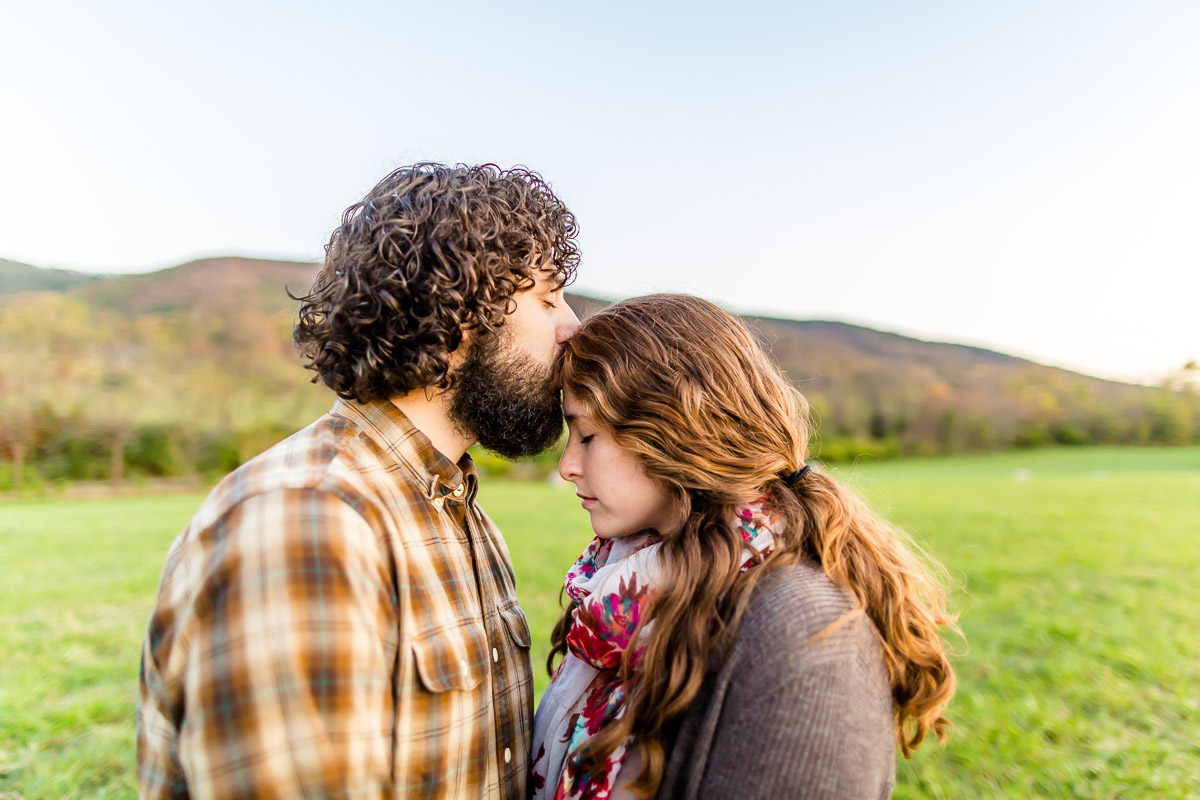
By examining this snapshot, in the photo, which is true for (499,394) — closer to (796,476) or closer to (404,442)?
(404,442)

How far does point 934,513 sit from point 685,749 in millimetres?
14622

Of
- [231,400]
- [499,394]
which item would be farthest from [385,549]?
[231,400]

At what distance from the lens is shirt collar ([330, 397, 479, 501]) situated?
1840mm

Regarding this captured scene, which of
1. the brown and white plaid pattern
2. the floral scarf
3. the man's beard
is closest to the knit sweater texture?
the floral scarf

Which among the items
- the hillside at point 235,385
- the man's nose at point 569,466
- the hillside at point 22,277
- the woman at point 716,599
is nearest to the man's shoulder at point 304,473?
the man's nose at point 569,466

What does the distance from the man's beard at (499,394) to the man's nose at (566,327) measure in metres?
0.15

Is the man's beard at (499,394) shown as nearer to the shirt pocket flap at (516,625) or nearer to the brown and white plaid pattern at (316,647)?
the brown and white plaid pattern at (316,647)

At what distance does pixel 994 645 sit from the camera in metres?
5.75

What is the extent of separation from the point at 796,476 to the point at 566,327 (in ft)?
3.05

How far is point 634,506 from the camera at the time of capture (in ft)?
6.65

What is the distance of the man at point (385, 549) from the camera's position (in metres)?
1.25

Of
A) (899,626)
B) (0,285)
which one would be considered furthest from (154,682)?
(0,285)

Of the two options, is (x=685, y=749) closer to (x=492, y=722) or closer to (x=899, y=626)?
(x=492, y=722)

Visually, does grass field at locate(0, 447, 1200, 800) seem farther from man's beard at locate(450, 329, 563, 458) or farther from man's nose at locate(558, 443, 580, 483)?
man's beard at locate(450, 329, 563, 458)
